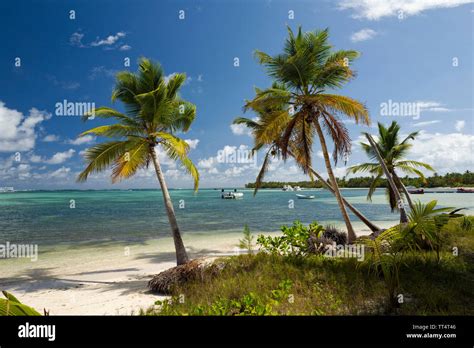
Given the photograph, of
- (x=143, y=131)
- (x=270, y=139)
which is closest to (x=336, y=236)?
(x=270, y=139)

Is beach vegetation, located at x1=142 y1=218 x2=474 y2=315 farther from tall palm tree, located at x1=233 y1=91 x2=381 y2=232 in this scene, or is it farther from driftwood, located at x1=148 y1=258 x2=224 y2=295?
tall palm tree, located at x1=233 y1=91 x2=381 y2=232

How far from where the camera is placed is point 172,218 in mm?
9352

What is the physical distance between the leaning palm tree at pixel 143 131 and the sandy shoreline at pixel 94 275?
7.52 ft

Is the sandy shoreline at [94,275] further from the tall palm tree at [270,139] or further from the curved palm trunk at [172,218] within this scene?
the tall palm tree at [270,139]

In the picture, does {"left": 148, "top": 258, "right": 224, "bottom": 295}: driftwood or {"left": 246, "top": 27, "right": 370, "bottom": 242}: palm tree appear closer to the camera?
{"left": 148, "top": 258, "right": 224, "bottom": 295}: driftwood

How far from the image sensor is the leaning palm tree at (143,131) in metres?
8.70

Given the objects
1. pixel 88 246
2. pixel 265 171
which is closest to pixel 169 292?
pixel 265 171

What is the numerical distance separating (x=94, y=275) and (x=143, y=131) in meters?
5.85

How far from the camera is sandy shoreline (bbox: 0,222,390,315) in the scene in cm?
657
